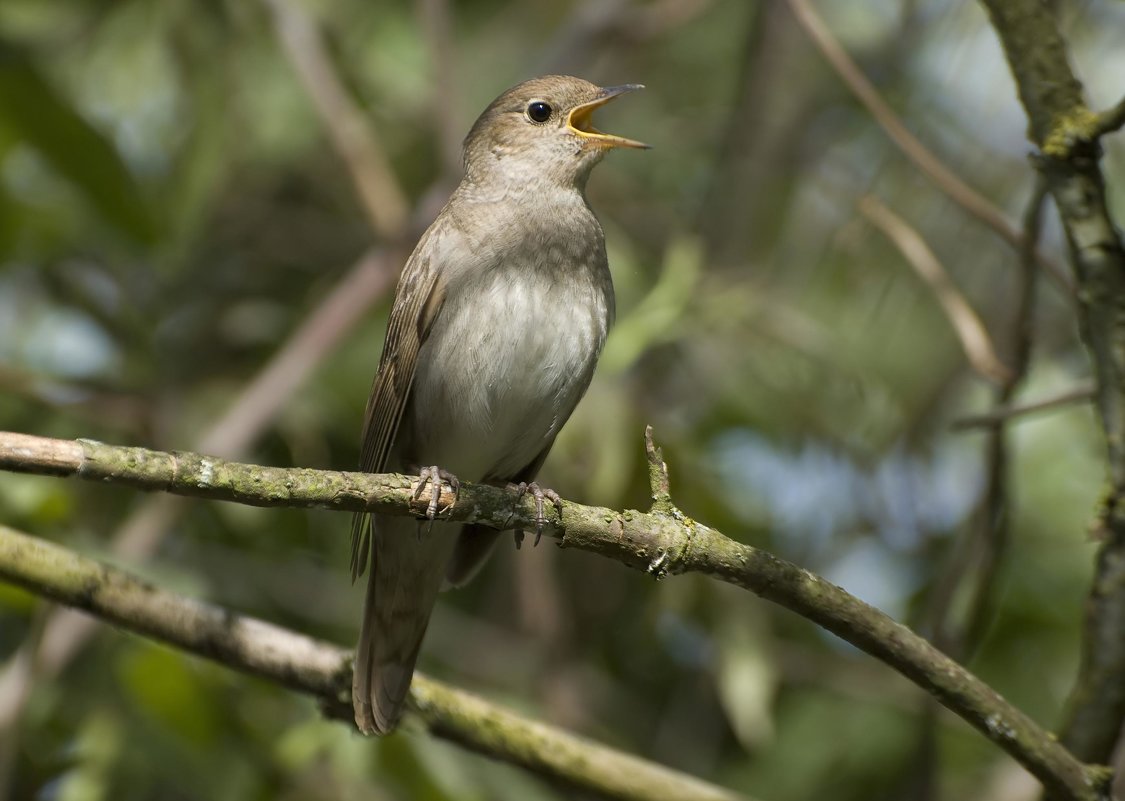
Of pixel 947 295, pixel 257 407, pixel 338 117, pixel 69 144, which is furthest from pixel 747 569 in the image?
pixel 338 117

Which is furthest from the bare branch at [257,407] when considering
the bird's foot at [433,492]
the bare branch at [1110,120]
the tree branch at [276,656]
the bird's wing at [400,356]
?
the bare branch at [1110,120]

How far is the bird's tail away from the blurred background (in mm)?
481

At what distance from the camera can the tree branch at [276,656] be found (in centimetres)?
326

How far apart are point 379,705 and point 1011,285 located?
361 centimetres

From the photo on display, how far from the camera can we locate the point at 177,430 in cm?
571

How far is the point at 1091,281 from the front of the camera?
3.04 meters

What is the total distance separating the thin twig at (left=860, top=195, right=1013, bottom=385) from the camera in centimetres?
378

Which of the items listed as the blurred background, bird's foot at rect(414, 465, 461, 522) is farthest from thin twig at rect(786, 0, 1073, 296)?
bird's foot at rect(414, 465, 461, 522)

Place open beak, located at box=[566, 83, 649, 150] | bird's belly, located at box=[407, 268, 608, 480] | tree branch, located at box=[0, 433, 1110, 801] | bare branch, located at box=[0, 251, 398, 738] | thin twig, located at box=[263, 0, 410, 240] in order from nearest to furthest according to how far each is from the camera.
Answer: tree branch, located at box=[0, 433, 1110, 801] → bird's belly, located at box=[407, 268, 608, 480] → bare branch, located at box=[0, 251, 398, 738] → open beak, located at box=[566, 83, 649, 150] → thin twig, located at box=[263, 0, 410, 240]

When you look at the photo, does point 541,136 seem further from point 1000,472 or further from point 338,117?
point 1000,472

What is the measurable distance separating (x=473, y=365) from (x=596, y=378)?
884 mm

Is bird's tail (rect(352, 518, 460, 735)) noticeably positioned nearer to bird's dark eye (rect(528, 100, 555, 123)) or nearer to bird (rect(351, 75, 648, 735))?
bird (rect(351, 75, 648, 735))

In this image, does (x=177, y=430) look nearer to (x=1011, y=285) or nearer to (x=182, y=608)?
(x=182, y=608)

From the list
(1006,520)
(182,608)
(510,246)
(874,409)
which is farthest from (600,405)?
(182,608)
